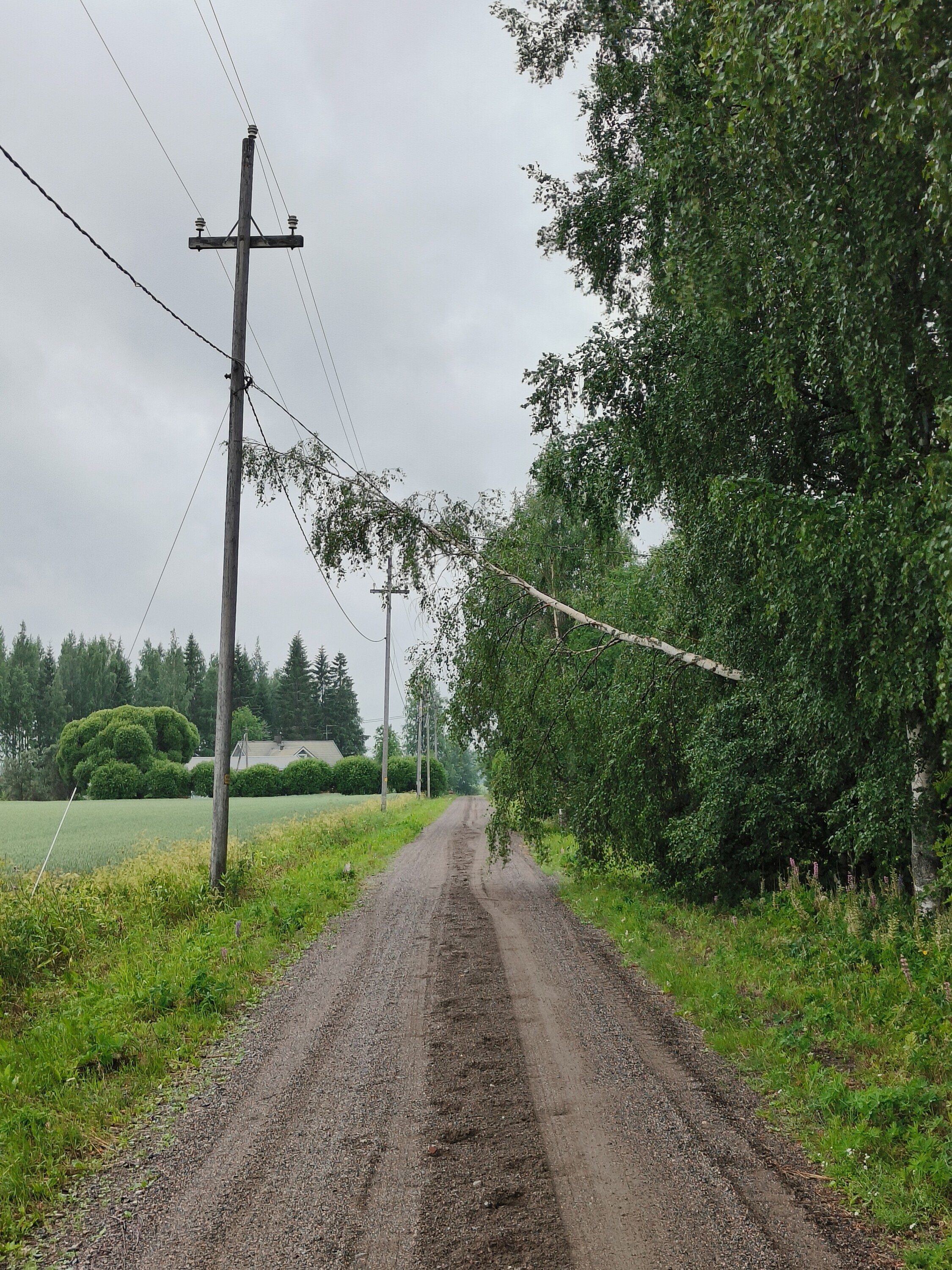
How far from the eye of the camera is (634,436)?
26.9 feet

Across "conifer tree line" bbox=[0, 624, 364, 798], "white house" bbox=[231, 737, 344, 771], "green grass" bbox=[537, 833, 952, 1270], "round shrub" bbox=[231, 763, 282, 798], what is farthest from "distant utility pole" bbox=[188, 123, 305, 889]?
"white house" bbox=[231, 737, 344, 771]

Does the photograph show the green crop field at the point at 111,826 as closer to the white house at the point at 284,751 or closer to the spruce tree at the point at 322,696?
the white house at the point at 284,751

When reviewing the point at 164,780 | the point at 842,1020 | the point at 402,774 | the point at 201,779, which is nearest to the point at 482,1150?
the point at 842,1020

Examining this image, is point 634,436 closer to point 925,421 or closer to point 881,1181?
point 925,421

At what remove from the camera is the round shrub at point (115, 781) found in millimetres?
43375

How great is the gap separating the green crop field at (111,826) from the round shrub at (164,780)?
3972mm

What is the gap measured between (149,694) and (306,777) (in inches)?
775

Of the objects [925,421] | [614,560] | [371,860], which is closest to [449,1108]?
[925,421]

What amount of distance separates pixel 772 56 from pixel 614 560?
1328 cm

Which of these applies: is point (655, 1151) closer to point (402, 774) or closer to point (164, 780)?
point (164, 780)

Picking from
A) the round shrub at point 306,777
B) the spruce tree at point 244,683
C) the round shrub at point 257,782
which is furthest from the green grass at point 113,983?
the spruce tree at point 244,683

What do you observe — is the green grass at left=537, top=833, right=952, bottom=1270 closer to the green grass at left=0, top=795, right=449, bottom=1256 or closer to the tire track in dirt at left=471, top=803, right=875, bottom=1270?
the tire track in dirt at left=471, top=803, right=875, bottom=1270

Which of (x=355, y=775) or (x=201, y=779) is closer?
(x=201, y=779)

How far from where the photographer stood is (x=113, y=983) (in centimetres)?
696
